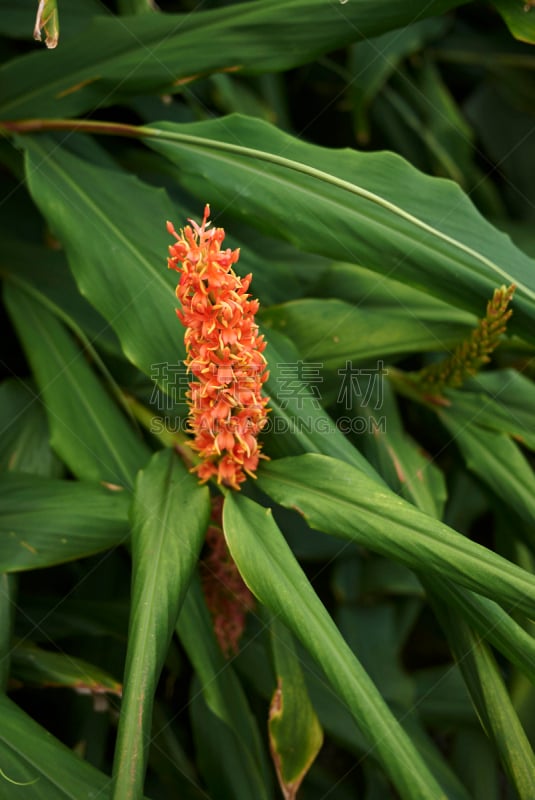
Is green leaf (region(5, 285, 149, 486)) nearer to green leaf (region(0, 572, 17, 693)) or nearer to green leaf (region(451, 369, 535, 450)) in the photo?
green leaf (region(0, 572, 17, 693))

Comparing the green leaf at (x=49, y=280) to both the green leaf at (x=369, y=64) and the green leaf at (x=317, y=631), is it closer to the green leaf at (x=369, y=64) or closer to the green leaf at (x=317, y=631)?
the green leaf at (x=317, y=631)

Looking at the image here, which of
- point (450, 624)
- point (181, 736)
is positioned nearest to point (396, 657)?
point (181, 736)

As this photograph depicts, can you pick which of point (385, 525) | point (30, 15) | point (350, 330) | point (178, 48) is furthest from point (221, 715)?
point (30, 15)

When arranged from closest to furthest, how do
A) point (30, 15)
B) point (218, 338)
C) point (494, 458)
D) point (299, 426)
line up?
point (218, 338), point (299, 426), point (494, 458), point (30, 15)

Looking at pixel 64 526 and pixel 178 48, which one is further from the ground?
pixel 178 48

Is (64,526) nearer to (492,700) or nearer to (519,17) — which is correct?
(492,700)

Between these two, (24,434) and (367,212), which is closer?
(367,212)
